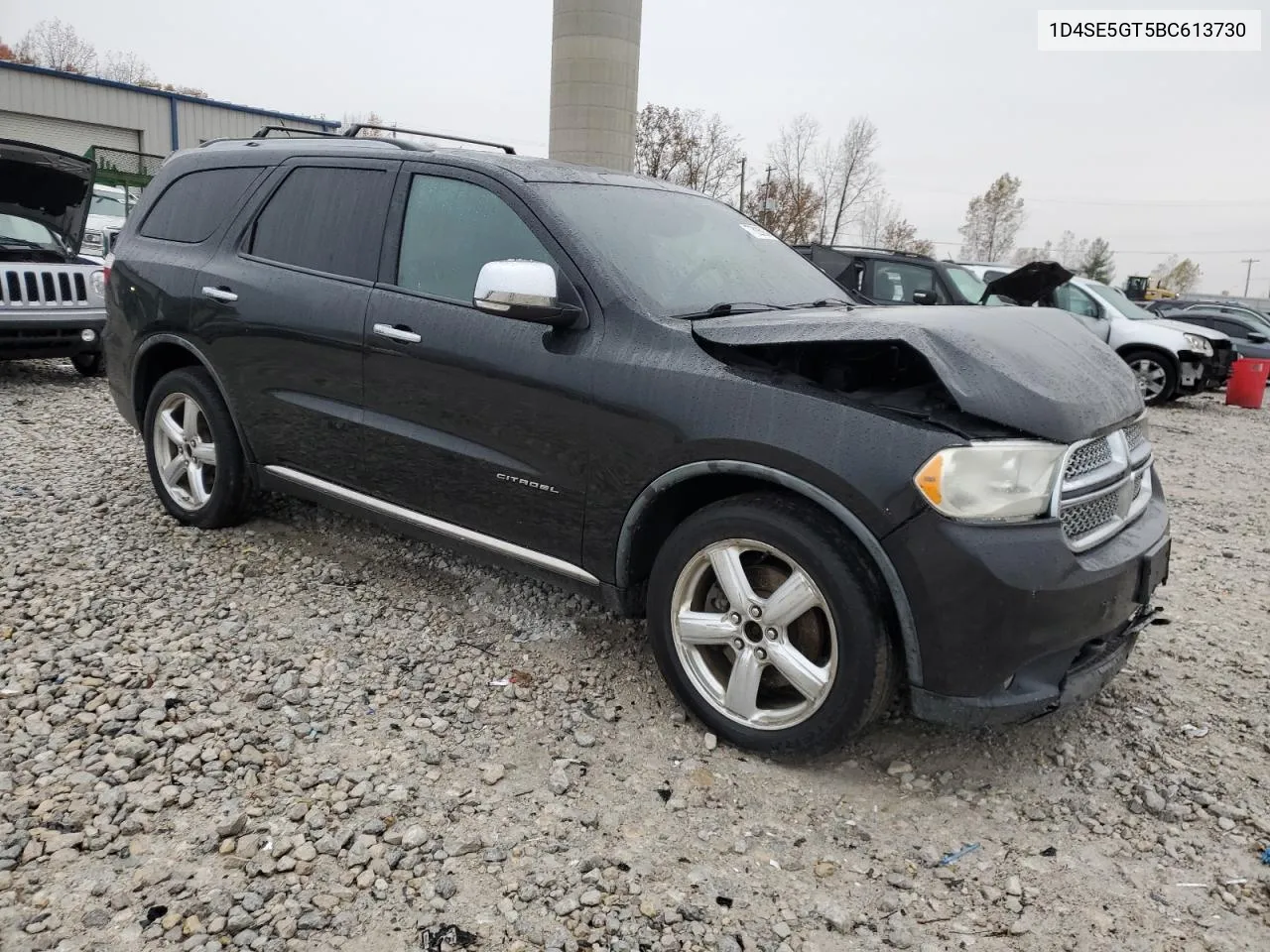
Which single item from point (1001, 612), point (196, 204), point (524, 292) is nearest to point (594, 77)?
point (196, 204)

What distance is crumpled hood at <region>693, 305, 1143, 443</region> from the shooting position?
2525 mm

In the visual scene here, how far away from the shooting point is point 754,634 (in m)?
2.83

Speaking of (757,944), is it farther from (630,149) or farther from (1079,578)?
(630,149)

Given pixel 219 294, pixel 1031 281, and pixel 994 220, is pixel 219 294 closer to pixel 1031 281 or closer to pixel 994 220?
pixel 1031 281

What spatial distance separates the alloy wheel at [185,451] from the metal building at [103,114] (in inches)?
1364

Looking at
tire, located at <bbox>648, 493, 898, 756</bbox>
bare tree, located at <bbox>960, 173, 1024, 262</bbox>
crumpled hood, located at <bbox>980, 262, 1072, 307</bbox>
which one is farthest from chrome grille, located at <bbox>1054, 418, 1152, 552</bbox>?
bare tree, located at <bbox>960, 173, 1024, 262</bbox>

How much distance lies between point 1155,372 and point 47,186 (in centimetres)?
1255

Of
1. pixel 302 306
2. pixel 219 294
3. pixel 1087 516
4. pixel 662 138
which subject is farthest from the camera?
pixel 662 138

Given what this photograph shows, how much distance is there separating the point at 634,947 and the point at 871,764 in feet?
3.63

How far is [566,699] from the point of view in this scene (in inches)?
129

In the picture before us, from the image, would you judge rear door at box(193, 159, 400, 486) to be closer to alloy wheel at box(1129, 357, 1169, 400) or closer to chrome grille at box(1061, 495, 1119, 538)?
A: chrome grille at box(1061, 495, 1119, 538)

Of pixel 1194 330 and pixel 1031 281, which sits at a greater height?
pixel 1031 281

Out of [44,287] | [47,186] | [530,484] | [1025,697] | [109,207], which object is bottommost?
[1025,697]

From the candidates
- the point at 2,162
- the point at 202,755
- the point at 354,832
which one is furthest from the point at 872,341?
the point at 2,162
